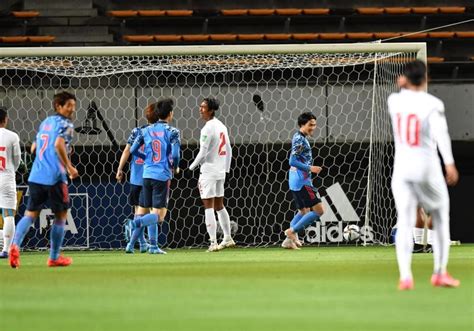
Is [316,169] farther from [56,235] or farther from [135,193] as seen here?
[56,235]

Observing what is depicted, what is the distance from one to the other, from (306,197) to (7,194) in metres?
3.68

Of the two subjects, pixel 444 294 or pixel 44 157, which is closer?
pixel 444 294

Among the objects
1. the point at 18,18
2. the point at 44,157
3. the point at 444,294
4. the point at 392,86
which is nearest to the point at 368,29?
the point at 392,86

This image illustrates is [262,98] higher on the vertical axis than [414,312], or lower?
higher

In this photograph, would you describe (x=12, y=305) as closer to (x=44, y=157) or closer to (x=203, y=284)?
(x=203, y=284)

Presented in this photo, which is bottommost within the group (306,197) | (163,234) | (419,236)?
(163,234)

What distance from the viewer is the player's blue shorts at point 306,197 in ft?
42.8

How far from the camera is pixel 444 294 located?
6105 mm

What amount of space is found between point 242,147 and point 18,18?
533 cm

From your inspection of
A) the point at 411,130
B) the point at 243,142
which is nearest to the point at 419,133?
the point at 411,130

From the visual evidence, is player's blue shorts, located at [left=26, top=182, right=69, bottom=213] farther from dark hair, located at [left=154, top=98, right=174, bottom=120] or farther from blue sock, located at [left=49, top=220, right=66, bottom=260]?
dark hair, located at [left=154, top=98, right=174, bottom=120]

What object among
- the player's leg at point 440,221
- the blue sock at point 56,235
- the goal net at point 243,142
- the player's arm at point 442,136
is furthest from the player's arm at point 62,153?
the goal net at point 243,142

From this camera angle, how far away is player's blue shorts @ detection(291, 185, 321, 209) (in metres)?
13.1

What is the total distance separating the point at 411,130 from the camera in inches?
255
